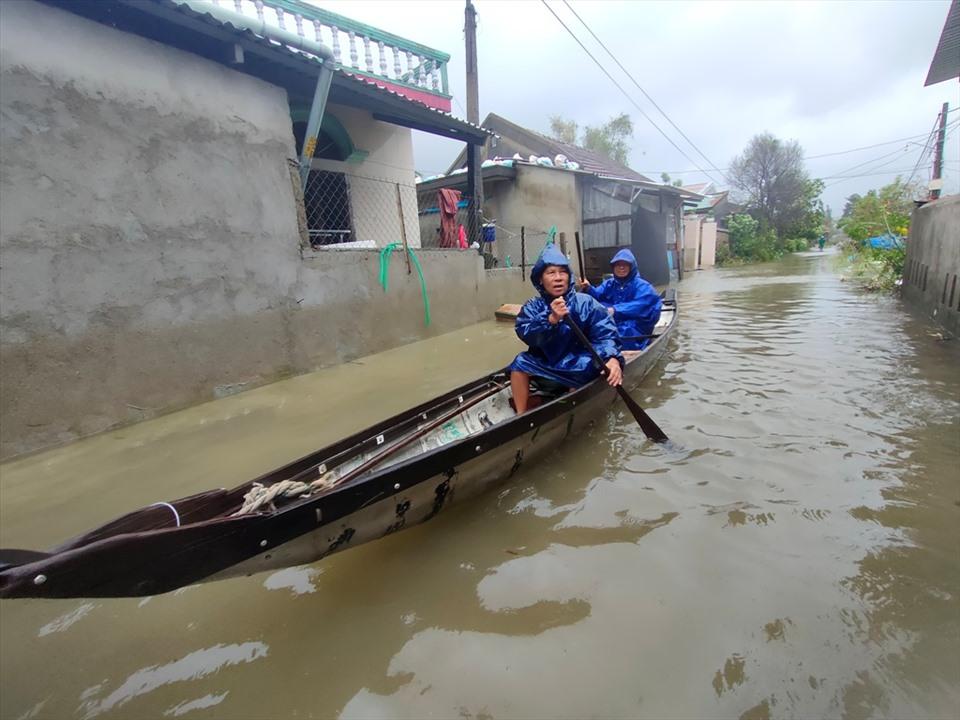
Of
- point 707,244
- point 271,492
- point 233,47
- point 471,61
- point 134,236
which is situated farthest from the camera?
point 707,244

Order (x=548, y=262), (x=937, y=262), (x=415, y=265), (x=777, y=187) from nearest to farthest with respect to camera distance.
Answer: (x=548, y=262) → (x=415, y=265) → (x=937, y=262) → (x=777, y=187)

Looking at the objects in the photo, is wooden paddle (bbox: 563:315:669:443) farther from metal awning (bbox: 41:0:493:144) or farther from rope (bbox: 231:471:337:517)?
metal awning (bbox: 41:0:493:144)

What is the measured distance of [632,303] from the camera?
5746mm

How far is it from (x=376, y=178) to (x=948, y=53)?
10909mm

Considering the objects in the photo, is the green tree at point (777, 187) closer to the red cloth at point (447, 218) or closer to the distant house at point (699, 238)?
the distant house at point (699, 238)

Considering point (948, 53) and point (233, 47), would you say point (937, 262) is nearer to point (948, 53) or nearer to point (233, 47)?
point (948, 53)

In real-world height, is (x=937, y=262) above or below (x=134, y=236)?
below

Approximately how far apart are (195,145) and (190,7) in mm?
1256

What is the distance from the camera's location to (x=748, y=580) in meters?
2.17

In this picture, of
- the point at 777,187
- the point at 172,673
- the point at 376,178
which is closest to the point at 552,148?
the point at 376,178

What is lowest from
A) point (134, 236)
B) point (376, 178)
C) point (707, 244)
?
point (707, 244)

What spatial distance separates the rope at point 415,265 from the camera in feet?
23.3

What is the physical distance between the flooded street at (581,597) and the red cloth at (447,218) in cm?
614

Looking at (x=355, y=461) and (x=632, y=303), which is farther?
(x=632, y=303)
